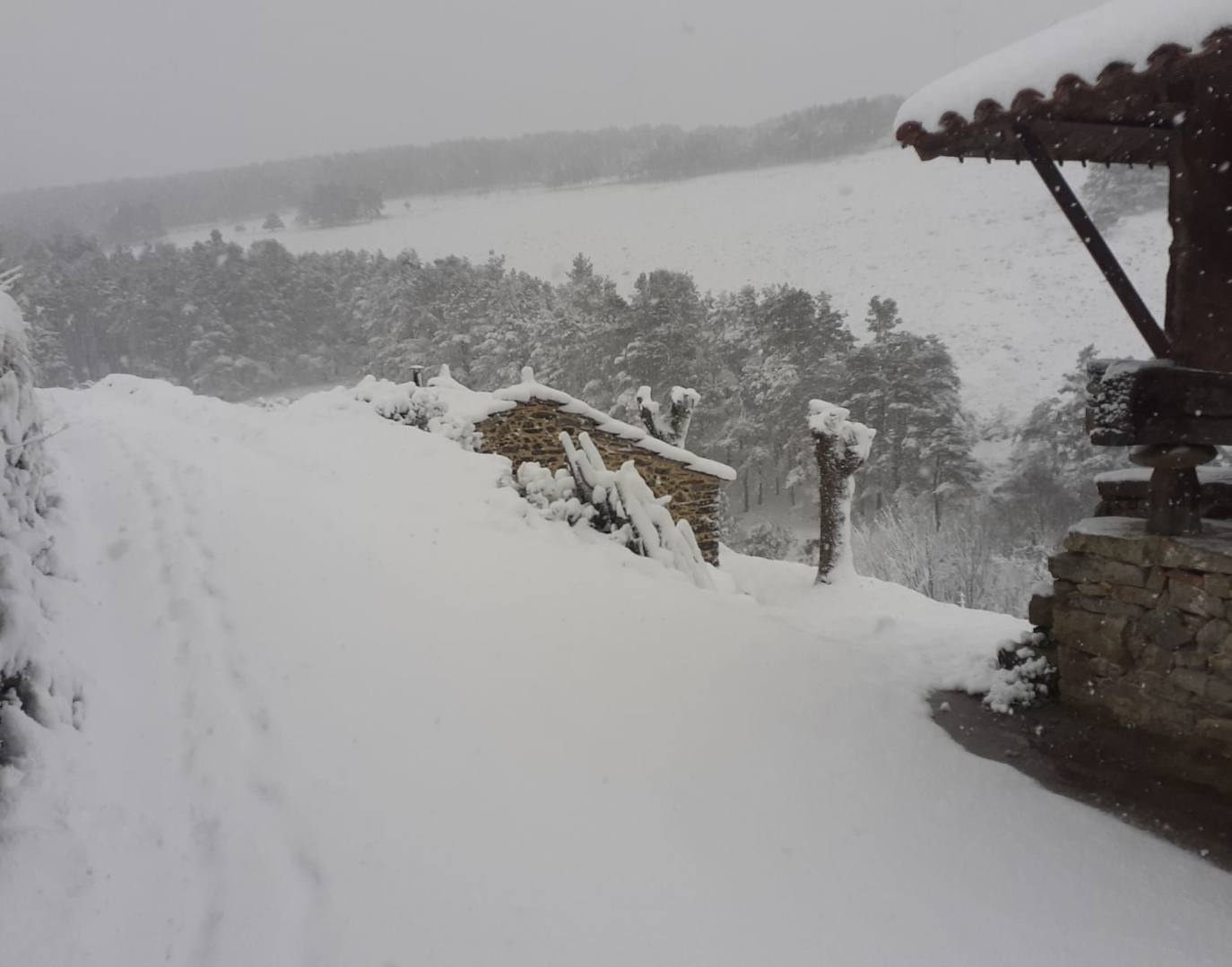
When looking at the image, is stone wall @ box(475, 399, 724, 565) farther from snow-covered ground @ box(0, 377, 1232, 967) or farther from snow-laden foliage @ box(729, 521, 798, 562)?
snow-laden foliage @ box(729, 521, 798, 562)

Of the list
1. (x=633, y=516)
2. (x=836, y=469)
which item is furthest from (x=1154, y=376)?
(x=836, y=469)

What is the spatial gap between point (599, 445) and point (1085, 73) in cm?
843

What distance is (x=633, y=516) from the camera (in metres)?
6.62

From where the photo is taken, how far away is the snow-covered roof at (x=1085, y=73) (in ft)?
8.98

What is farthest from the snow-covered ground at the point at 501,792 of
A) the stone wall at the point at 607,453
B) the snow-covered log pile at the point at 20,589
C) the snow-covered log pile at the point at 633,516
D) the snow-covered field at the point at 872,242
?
the snow-covered field at the point at 872,242

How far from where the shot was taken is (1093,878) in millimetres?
2822

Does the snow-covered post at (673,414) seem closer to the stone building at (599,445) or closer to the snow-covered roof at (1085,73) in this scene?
the stone building at (599,445)

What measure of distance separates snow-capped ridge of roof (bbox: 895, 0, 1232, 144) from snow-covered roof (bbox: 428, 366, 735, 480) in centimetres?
731

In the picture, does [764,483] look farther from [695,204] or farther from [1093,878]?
[695,204]

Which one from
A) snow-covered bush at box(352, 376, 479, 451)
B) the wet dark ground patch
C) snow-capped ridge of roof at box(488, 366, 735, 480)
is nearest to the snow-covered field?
snow-capped ridge of roof at box(488, 366, 735, 480)

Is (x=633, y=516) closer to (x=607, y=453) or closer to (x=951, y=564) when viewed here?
(x=607, y=453)

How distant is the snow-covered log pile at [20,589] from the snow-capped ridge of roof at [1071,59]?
4.16 metres

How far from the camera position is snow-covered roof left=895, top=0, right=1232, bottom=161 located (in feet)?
8.98

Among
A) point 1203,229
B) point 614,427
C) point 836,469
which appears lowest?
point 836,469
